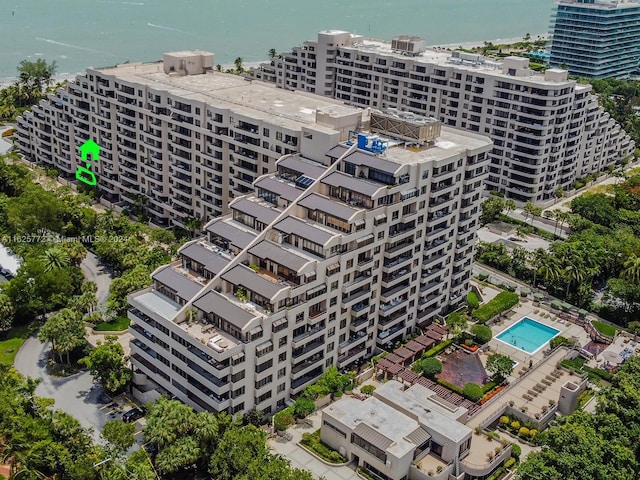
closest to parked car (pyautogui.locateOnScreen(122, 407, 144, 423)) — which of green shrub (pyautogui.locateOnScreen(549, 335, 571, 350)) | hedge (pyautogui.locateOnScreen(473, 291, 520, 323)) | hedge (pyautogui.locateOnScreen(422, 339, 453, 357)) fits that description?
hedge (pyautogui.locateOnScreen(422, 339, 453, 357))

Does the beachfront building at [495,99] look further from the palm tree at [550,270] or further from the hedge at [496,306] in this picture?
the hedge at [496,306]

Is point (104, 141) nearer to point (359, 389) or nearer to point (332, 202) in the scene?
point (332, 202)

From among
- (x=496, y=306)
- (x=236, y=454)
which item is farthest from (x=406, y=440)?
(x=496, y=306)

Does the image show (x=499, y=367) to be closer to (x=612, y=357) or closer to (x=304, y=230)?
(x=612, y=357)

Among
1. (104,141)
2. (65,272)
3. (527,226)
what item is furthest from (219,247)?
(527,226)

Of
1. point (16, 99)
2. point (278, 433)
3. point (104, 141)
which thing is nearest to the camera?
point (278, 433)
